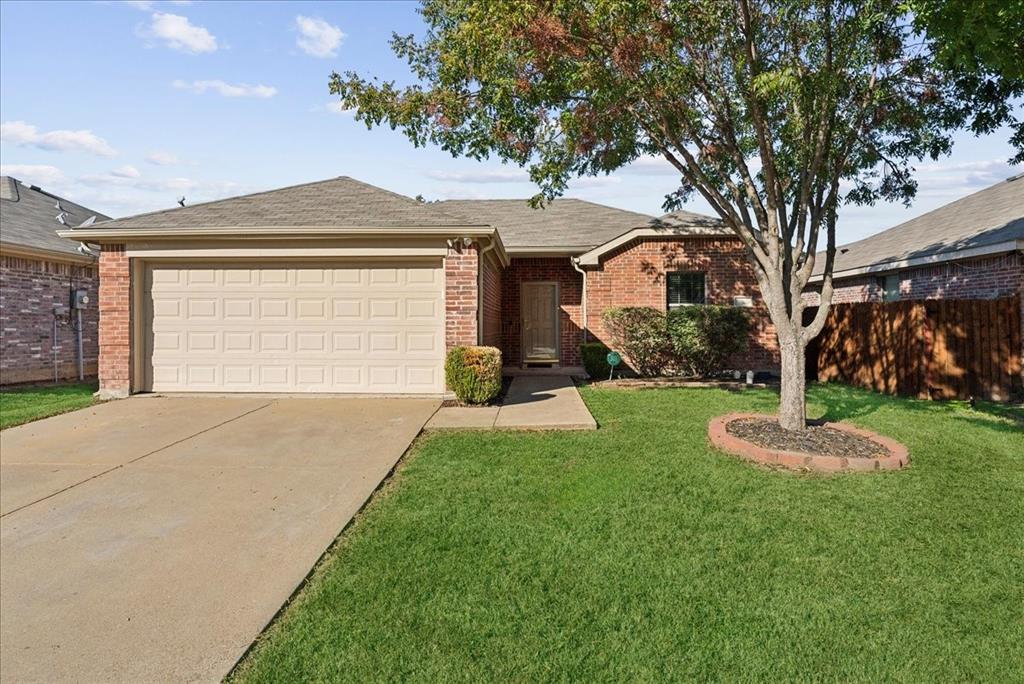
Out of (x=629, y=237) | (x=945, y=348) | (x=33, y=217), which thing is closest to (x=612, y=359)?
(x=629, y=237)

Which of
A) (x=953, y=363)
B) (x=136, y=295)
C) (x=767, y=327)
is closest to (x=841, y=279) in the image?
(x=767, y=327)

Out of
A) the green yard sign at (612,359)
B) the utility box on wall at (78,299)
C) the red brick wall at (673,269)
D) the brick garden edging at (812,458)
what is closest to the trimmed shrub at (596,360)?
the green yard sign at (612,359)

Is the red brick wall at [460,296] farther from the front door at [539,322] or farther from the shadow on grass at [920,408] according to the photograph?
the shadow on grass at [920,408]

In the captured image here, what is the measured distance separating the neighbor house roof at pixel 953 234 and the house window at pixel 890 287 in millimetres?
533

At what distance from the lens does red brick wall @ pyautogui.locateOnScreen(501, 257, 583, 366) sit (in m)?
14.0

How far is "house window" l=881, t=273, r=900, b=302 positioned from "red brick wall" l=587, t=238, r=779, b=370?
385 centimetres

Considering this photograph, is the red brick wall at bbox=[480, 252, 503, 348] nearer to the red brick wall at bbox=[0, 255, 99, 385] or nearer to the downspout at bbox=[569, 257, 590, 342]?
the downspout at bbox=[569, 257, 590, 342]

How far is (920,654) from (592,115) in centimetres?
665

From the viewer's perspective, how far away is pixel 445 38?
7238 millimetres

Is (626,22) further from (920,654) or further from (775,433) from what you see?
(920,654)

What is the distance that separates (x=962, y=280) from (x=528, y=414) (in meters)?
9.74

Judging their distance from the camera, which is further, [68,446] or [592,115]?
[592,115]

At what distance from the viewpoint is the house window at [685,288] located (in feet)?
41.5

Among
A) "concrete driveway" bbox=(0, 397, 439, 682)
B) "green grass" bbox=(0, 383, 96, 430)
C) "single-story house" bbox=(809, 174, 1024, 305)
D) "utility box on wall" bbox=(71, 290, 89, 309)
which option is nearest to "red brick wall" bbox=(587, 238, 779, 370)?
"single-story house" bbox=(809, 174, 1024, 305)
